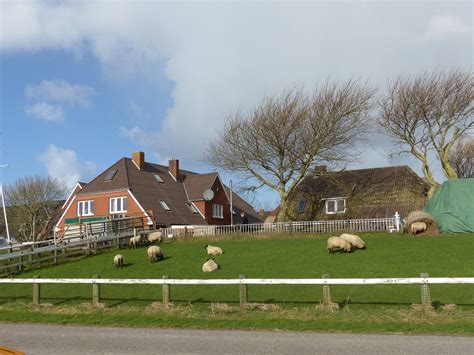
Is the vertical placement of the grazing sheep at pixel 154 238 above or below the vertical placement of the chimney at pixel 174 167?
below

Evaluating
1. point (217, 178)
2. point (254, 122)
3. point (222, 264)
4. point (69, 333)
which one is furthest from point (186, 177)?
point (69, 333)

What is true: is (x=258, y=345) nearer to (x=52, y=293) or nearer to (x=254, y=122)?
(x=52, y=293)

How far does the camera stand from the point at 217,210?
54469 mm

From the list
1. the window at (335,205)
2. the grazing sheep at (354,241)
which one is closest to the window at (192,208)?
the window at (335,205)

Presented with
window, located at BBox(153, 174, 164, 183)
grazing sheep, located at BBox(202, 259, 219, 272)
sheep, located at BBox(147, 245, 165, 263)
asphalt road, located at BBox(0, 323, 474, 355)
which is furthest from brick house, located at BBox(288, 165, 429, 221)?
asphalt road, located at BBox(0, 323, 474, 355)

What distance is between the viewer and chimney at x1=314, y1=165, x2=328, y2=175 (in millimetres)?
37203

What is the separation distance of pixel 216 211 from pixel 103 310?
40.2m

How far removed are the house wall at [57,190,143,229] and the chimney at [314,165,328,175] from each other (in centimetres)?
1614

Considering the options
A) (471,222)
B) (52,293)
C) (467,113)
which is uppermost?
(467,113)

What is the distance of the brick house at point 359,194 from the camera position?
38.0 metres

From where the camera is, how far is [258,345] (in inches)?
344

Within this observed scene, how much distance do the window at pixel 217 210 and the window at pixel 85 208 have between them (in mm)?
13313

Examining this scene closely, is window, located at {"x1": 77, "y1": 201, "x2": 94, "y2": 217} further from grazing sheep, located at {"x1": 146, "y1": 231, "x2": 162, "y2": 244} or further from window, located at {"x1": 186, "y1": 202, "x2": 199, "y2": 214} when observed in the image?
grazing sheep, located at {"x1": 146, "y1": 231, "x2": 162, "y2": 244}

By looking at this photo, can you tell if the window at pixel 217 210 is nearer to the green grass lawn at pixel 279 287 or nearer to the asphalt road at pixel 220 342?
the green grass lawn at pixel 279 287
